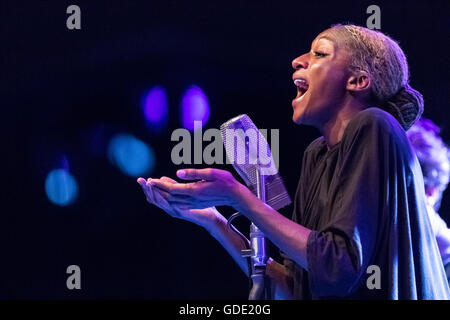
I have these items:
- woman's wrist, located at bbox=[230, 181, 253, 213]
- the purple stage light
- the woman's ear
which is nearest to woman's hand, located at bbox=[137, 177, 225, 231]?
woman's wrist, located at bbox=[230, 181, 253, 213]

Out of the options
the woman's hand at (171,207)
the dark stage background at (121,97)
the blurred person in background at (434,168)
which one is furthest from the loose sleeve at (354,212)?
the blurred person in background at (434,168)

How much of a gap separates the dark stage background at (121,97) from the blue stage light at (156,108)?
0.02 m

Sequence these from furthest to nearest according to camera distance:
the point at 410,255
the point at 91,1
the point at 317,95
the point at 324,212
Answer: the point at 91,1 → the point at 317,95 → the point at 324,212 → the point at 410,255

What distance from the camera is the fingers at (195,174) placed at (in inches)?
52.3

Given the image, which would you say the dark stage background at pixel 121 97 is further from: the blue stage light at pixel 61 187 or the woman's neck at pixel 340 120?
the woman's neck at pixel 340 120

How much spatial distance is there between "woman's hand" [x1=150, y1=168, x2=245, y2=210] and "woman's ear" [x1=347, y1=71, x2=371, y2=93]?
18.0 inches

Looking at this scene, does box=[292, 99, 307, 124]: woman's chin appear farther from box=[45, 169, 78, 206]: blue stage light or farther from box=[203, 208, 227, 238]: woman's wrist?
box=[45, 169, 78, 206]: blue stage light

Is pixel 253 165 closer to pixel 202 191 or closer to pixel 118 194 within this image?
pixel 202 191

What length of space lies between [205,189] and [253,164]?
7.2 inches

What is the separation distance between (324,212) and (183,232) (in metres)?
1.19

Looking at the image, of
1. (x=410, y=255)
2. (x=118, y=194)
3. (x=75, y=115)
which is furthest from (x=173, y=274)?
(x=410, y=255)

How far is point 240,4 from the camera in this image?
8.16 ft

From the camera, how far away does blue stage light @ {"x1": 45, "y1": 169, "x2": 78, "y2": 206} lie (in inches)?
97.8

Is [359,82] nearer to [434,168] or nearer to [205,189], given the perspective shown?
[205,189]
